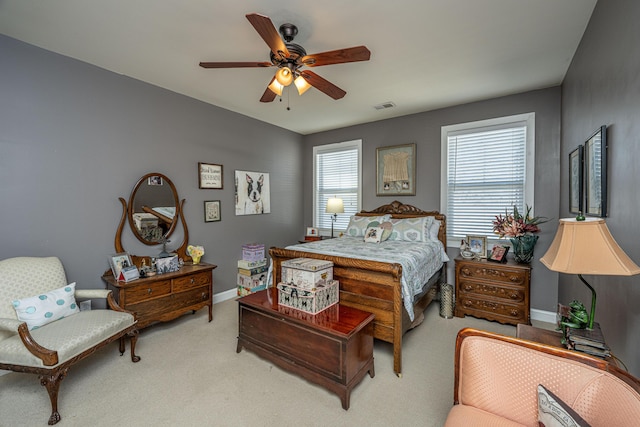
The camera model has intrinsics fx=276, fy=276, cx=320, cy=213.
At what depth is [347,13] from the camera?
6.43ft

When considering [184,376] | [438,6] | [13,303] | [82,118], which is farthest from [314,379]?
[82,118]

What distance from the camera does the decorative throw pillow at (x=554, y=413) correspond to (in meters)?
0.91

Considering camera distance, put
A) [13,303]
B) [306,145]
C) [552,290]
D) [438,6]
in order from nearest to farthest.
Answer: [438,6] → [13,303] → [552,290] → [306,145]

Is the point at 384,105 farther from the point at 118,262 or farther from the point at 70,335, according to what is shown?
the point at 70,335

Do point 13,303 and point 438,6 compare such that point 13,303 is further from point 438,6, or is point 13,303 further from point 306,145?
point 306,145

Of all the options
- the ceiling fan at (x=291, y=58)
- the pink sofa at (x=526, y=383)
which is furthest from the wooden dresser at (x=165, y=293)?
the pink sofa at (x=526, y=383)

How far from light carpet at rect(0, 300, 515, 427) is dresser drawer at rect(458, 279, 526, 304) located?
0.83 m

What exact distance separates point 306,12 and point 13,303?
303 centimetres

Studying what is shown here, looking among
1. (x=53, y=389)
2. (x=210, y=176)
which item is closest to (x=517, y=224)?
(x=210, y=176)

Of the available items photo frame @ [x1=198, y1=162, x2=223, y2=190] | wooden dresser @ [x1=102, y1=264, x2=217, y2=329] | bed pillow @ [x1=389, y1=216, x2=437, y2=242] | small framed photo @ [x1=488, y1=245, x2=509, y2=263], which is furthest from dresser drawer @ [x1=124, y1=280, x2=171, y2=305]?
small framed photo @ [x1=488, y1=245, x2=509, y2=263]

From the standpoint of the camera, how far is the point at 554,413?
3.22 feet

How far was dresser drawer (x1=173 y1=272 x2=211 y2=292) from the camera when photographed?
3.01m

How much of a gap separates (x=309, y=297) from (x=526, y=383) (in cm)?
144

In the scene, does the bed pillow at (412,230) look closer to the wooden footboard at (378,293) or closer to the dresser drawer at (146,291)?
the wooden footboard at (378,293)
